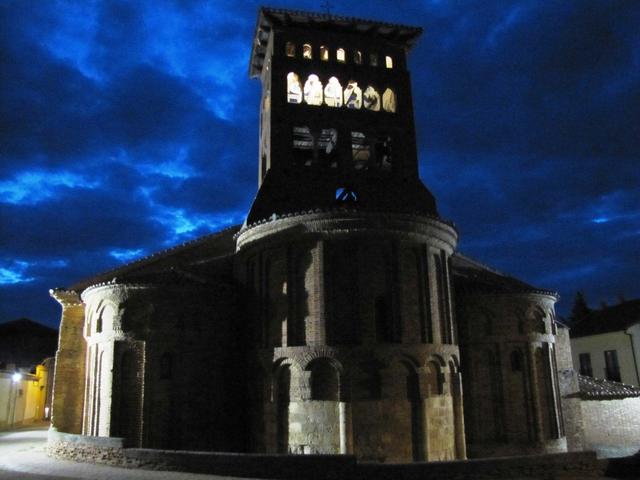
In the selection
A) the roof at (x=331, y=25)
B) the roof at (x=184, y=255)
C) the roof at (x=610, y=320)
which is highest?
the roof at (x=331, y=25)

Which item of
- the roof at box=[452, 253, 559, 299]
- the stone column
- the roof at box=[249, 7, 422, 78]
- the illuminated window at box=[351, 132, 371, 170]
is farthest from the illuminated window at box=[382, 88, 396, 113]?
the stone column

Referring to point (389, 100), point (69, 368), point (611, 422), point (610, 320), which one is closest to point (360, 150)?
point (389, 100)

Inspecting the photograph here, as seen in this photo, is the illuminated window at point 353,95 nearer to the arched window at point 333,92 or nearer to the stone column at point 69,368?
the arched window at point 333,92

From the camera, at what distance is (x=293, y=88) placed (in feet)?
90.6

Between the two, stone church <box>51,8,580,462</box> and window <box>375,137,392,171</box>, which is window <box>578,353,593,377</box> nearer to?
stone church <box>51,8,580,462</box>

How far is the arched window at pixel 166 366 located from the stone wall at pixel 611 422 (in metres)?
20.7

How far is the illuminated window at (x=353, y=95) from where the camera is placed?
90.8 feet

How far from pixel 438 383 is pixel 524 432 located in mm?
6776

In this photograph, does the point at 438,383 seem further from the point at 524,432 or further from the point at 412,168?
the point at 412,168

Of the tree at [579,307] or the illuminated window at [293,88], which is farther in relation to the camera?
the tree at [579,307]

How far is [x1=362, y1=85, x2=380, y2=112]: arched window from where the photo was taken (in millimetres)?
27938

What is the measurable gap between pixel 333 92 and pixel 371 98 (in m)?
1.97

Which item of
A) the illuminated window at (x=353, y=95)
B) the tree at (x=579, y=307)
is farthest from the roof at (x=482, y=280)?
the tree at (x=579, y=307)

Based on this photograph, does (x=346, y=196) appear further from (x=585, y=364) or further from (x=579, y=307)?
(x=579, y=307)
